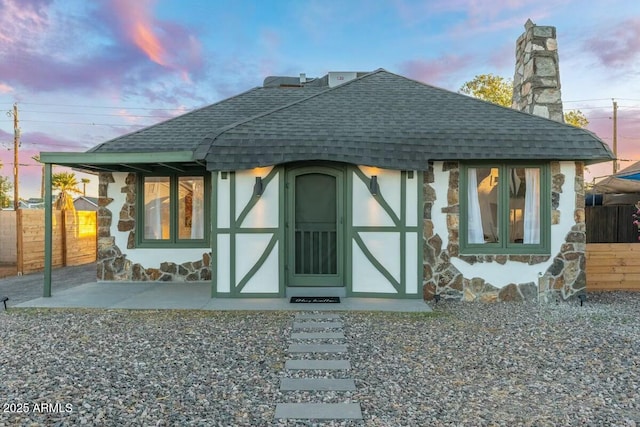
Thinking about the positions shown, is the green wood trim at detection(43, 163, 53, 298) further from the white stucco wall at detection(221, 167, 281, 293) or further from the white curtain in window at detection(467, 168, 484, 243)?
the white curtain in window at detection(467, 168, 484, 243)

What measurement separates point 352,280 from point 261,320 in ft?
5.92

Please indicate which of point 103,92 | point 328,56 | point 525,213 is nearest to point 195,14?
point 328,56

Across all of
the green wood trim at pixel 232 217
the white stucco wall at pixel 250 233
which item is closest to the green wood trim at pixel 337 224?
the white stucco wall at pixel 250 233

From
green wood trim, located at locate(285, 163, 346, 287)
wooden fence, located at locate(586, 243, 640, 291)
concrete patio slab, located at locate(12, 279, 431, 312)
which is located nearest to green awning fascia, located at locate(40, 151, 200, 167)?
green wood trim, located at locate(285, 163, 346, 287)

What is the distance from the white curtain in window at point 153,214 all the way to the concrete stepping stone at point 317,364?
5480 millimetres

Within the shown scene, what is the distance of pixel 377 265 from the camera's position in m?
6.55

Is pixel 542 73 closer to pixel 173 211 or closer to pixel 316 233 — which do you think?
pixel 316 233

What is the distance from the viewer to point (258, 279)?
6543 millimetres

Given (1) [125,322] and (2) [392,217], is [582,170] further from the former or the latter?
(1) [125,322]

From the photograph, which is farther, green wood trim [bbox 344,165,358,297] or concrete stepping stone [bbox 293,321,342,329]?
green wood trim [bbox 344,165,358,297]

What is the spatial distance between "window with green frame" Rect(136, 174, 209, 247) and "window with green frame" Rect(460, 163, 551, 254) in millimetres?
4994

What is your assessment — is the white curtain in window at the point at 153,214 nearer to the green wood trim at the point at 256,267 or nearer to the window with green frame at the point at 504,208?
the green wood trim at the point at 256,267

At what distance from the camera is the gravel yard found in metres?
2.87

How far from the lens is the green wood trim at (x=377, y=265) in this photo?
257 inches
